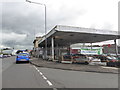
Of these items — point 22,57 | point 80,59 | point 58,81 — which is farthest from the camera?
point 22,57

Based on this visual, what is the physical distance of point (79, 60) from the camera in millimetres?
18812

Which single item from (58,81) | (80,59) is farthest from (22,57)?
(58,81)

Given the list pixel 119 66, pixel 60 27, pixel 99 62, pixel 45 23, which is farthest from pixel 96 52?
pixel 45 23

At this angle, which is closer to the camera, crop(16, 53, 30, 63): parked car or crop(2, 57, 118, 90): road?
crop(2, 57, 118, 90): road

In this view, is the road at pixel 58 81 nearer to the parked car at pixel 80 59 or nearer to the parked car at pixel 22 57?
the parked car at pixel 80 59

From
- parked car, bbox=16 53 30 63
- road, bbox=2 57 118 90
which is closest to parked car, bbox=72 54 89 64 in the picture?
parked car, bbox=16 53 30 63

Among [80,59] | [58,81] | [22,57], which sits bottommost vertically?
[58,81]

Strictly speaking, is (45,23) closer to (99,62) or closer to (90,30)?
(90,30)

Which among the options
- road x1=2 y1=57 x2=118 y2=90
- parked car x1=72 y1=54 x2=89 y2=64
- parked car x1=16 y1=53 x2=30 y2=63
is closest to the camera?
road x1=2 y1=57 x2=118 y2=90

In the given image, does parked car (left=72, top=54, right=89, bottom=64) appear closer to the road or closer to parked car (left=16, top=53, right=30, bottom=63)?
parked car (left=16, top=53, right=30, bottom=63)

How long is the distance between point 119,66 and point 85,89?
37.7ft

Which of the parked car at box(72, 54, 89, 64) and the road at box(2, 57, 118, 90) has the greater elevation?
the parked car at box(72, 54, 89, 64)

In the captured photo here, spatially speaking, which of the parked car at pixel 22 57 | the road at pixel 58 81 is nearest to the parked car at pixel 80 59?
the parked car at pixel 22 57

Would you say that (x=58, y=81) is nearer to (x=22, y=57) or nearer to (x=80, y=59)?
(x=80, y=59)
